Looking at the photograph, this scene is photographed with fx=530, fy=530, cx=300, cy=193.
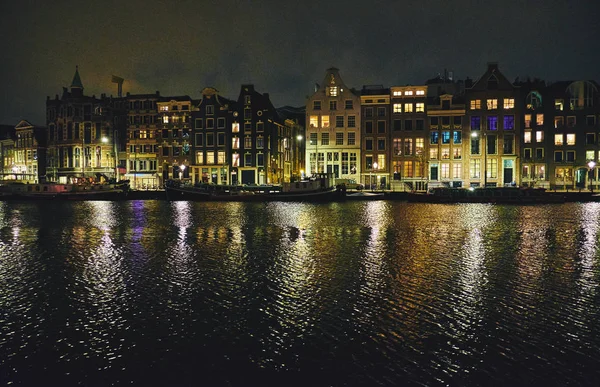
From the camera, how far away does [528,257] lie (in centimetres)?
2095

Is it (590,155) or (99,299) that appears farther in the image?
(590,155)

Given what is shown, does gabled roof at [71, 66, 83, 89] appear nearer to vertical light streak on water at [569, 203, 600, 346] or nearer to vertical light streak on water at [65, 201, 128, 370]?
vertical light streak on water at [65, 201, 128, 370]

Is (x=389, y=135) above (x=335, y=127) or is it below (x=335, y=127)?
below

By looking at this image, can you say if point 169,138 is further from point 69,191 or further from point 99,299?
point 99,299

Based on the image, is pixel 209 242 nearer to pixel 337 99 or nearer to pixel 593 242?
pixel 593 242

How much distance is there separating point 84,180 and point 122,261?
68.9 meters

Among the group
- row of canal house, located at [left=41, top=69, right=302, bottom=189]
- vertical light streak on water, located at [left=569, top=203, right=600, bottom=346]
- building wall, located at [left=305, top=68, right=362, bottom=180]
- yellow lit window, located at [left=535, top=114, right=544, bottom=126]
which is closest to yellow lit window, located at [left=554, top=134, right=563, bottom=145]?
yellow lit window, located at [left=535, top=114, right=544, bottom=126]

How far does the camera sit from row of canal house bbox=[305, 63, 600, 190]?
84125 mm

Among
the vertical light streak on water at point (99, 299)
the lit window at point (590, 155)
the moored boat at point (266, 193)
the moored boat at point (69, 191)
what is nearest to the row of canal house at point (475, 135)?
the lit window at point (590, 155)

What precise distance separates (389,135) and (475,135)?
13428mm

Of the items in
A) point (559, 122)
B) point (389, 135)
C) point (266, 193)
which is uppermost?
point (559, 122)

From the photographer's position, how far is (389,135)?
87.1 m

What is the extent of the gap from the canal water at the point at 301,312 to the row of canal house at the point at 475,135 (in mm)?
60651

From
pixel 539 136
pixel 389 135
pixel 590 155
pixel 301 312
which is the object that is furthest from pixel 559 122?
pixel 301 312
